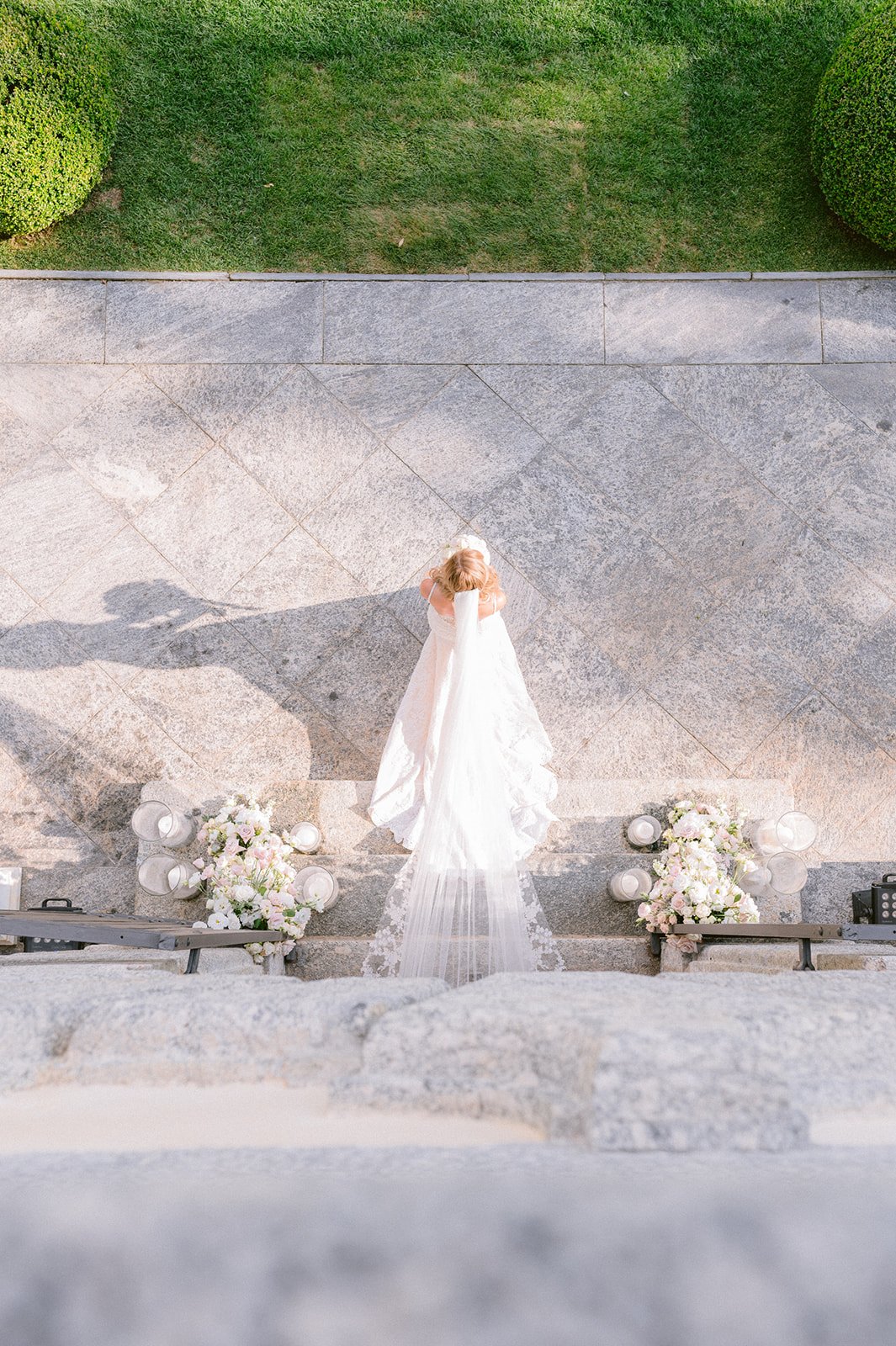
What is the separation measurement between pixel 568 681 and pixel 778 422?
6.77 ft

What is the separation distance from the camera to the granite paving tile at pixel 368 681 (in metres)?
5.69

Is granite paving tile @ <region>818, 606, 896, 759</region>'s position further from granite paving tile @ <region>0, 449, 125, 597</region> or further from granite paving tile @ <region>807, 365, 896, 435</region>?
granite paving tile @ <region>0, 449, 125, 597</region>

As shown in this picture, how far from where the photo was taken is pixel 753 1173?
86 cm

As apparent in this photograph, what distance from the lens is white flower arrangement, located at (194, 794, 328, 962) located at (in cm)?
476

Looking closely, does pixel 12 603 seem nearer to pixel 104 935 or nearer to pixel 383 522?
pixel 383 522

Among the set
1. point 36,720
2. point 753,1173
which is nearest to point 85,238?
point 36,720

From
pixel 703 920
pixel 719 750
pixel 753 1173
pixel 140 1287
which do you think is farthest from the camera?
pixel 719 750

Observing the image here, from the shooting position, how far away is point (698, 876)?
4730 mm

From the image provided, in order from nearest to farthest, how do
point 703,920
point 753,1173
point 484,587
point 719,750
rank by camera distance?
point 753,1173 < point 703,920 < point 484,587 < point 719,750

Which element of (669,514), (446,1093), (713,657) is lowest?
(446,1093)

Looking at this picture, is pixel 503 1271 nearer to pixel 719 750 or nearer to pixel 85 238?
pixel 719 750

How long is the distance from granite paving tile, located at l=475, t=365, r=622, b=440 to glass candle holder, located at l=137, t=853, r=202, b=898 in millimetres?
3281

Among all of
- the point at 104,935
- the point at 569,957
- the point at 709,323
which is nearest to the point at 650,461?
the point at 709,323

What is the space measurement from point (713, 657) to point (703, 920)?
1.69 meters
